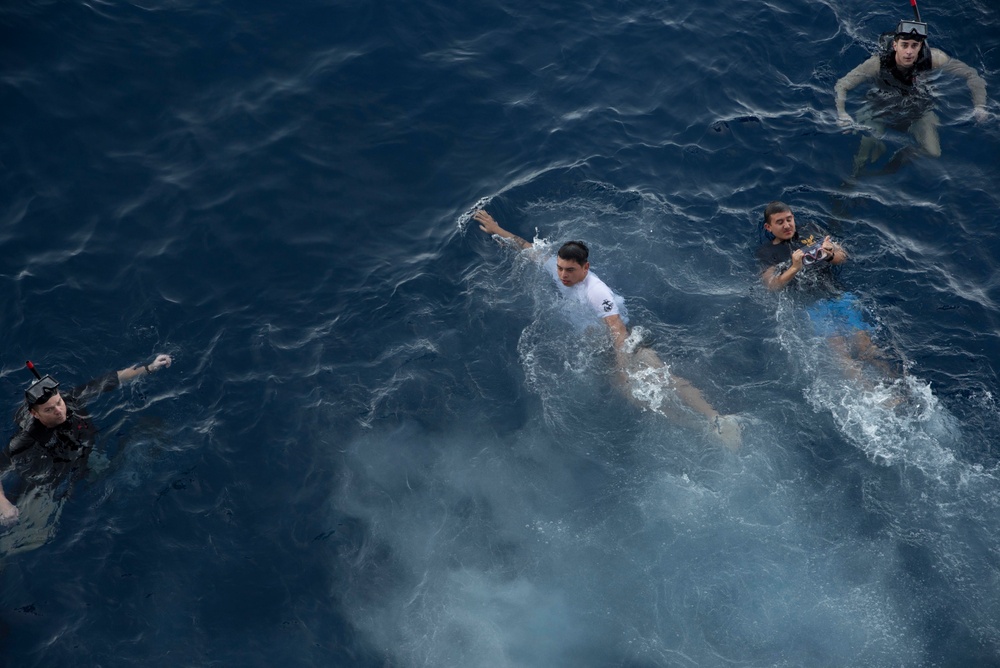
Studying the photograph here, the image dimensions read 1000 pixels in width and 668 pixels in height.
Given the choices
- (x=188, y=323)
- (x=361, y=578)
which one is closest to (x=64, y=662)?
(x=361, y=578)

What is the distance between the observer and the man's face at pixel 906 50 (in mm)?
A: 14914

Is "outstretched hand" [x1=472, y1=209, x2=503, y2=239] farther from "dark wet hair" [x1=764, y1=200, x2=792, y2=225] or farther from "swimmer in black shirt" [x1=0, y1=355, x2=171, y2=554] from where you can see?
"swimmer in black shirt" [x1=0, y1=355, x2=171, y2=554]

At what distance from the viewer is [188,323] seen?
12.7 meters

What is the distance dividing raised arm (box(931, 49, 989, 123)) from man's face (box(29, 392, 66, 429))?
15.8 metres

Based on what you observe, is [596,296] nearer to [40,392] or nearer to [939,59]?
[40,392]

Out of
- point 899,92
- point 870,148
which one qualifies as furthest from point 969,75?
point 870,148

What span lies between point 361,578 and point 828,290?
26.1 ft

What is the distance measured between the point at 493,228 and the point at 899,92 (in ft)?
26.7

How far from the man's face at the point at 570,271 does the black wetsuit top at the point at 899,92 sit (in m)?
7.23

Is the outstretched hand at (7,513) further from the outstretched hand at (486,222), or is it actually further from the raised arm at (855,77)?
the raised arm at (855,77)

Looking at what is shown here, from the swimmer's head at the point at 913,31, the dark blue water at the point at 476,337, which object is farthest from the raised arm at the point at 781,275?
the swimmer's head at the point at 913,31

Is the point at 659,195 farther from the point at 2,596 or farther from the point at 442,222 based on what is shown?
the point at 2,596

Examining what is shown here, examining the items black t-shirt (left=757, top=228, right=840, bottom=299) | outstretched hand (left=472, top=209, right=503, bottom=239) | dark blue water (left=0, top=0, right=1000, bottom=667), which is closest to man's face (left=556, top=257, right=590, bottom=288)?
dark blue water (left=0, top=0, right=1000, bottom=667)

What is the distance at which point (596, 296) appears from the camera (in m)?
12.3
